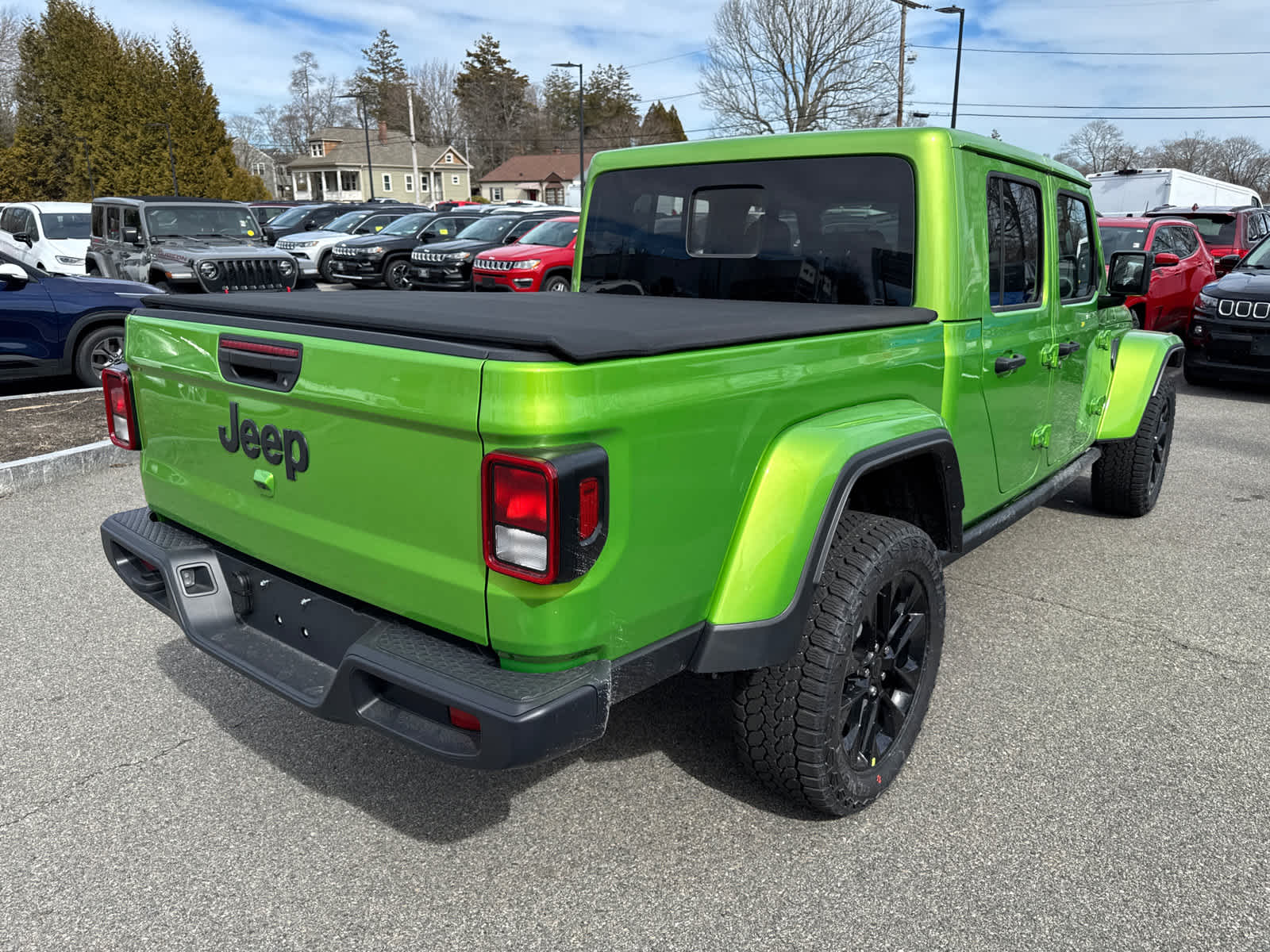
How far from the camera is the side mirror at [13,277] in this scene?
26.2 feet

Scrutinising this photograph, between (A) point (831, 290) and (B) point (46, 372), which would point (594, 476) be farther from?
(B) point (46, 372)

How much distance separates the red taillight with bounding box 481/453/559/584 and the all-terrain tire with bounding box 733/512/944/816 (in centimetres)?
87

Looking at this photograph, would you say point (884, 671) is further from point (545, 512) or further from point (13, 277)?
point (13, 277)

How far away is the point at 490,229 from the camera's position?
18672 mm

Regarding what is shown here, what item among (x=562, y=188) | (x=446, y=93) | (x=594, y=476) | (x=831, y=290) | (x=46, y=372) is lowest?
(x=46, y=372)

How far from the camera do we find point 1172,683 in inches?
139

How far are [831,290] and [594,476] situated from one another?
1.83 m

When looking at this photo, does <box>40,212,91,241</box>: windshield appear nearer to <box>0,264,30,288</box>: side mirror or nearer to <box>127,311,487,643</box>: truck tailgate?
<box>0,264,30,288</box>: side mirror

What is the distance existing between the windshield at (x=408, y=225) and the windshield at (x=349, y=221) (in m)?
2.17

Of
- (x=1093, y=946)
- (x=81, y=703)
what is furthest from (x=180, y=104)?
(x=1093, y=946)

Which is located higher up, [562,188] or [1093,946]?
[562,188]

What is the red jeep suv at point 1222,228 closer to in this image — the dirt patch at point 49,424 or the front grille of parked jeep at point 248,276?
the front grille of parked jeep at point 248,276

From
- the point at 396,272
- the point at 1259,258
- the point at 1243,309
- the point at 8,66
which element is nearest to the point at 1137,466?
the point at 1243,309

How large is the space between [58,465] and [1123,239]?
34.8 ft
